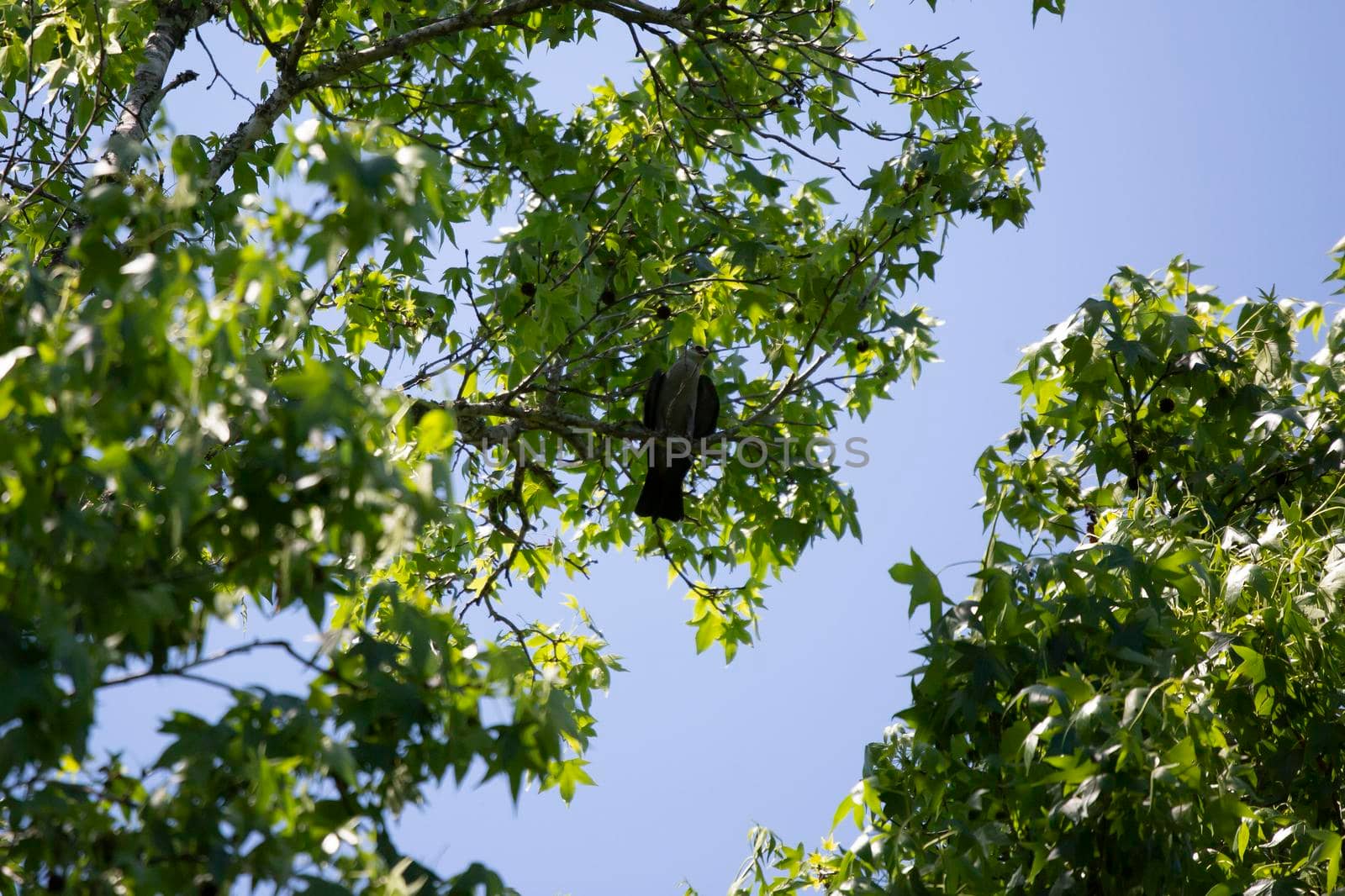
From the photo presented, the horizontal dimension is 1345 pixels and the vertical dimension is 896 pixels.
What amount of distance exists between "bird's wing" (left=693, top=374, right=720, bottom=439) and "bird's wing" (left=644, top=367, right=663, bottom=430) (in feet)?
1.18

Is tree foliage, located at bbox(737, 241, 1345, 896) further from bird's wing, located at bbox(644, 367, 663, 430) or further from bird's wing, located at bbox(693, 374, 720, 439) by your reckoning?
bird's wing, located at bbox(693, 374, 720, 439)

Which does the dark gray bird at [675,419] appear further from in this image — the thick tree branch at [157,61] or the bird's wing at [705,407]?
the thick tree branch at [157,61]

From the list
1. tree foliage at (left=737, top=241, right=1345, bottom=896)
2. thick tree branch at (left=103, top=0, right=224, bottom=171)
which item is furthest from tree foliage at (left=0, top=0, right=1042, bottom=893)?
tree foliage at (left=737, top=241, right=1345, bottom=896)

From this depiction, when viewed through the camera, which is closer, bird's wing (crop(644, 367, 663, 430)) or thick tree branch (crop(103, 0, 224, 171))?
thick tree branch (crop(103, 0, 224, 171))

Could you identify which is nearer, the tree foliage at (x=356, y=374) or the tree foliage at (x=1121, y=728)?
the tree foliage at (x=356, y=374)

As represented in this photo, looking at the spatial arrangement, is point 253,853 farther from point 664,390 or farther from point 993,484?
point 664,390

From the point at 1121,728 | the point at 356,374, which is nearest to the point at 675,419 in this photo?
the point at 356,374

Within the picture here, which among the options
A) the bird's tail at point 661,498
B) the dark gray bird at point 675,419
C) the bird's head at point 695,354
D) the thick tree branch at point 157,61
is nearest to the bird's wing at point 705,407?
the dark gray bird at point 675,419

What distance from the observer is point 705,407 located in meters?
6.87

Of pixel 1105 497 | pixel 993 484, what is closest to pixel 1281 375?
pixel 1105 497

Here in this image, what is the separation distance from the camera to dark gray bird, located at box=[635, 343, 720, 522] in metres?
5.96

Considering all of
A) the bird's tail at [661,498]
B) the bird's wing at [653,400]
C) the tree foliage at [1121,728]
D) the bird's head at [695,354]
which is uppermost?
the bird's head at [695,354]

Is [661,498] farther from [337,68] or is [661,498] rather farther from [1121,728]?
[1121,728]

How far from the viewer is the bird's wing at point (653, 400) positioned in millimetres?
6238
